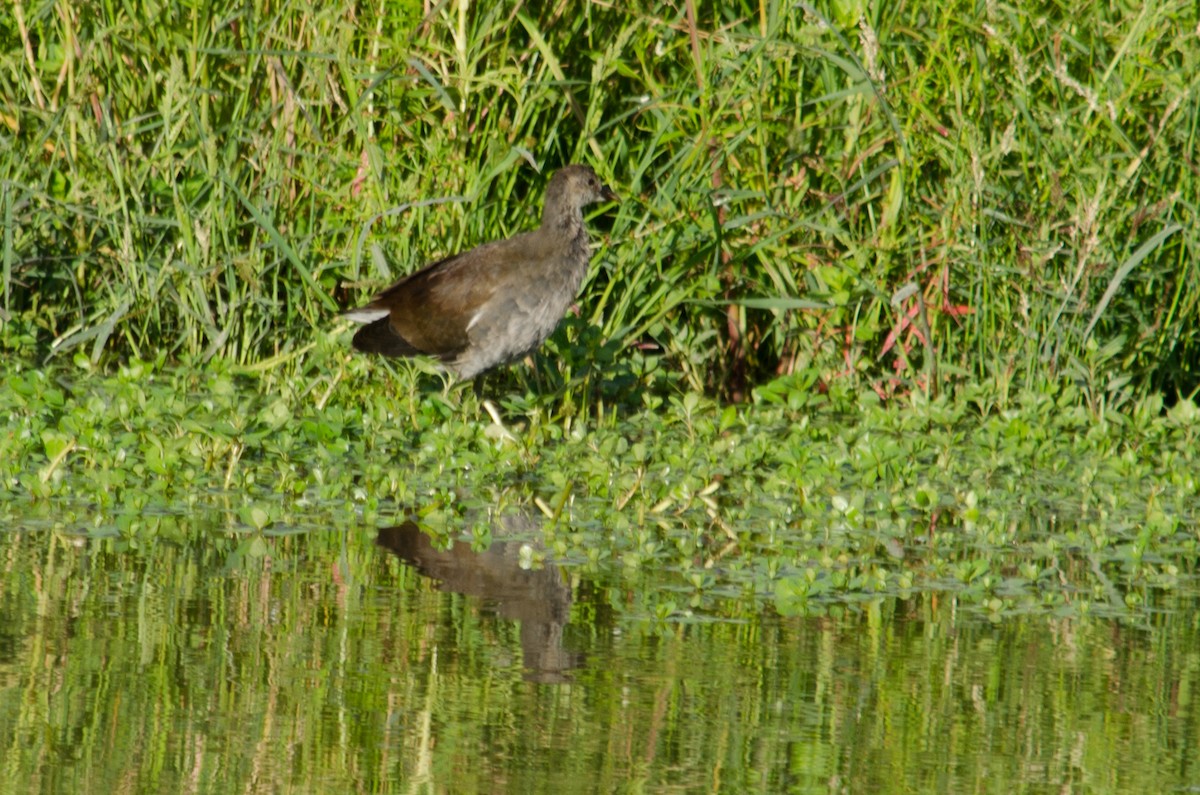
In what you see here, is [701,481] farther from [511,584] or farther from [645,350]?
[645,350]

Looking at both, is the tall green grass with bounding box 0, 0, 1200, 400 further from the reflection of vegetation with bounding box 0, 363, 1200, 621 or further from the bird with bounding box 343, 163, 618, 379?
the reflection of vegetation with bounding box 0, 363, 1200, 621

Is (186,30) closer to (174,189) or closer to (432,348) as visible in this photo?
(174,189)

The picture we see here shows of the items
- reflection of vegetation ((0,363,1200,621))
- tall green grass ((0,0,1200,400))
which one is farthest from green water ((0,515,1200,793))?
tall green grass ((0,0,1200,400))

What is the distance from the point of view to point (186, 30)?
7.16 meters

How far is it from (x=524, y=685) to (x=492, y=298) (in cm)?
324

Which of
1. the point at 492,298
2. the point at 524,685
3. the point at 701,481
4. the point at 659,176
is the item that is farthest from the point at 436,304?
the point at 524,685

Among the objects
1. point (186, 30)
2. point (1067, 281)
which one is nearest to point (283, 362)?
point (186, 30)

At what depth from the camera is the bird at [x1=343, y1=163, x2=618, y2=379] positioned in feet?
21.6

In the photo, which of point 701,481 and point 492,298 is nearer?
point 701,481

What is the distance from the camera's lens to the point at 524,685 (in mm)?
3475

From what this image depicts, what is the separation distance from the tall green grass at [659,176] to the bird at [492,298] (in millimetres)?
225

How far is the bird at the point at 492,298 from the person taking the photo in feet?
21.6

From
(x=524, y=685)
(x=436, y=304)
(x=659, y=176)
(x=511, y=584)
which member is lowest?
(x=524, y=685)

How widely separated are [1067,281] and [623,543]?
8.35 feet
